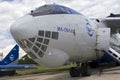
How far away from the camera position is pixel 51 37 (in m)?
14.4

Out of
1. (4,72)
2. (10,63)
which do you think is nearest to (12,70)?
(4,72)

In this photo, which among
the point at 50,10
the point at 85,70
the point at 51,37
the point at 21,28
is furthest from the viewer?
the point at 85,70

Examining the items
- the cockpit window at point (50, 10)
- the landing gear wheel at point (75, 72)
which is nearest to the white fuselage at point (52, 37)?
the cockpit window at point (50, 10)

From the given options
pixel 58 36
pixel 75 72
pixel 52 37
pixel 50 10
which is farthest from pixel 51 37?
pixel 75 72

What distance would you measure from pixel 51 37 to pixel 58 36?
46 centimetres

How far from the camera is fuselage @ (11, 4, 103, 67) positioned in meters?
13.8

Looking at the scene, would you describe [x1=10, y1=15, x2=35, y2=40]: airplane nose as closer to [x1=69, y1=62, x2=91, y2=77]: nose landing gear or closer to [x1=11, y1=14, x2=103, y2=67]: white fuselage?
[x1=11, y1=14, x2=103, y2=67]: white fuselage

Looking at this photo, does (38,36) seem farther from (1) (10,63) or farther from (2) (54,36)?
(1) (10,63)

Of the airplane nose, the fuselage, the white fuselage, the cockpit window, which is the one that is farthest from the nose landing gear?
the airplane nose

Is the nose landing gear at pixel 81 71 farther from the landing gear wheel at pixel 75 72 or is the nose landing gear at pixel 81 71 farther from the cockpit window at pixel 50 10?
the cockpit window at pixel 50 10

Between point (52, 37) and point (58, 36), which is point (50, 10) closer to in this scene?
point (58, 36)

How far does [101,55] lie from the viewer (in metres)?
20.4

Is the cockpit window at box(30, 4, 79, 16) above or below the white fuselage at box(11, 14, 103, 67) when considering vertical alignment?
above

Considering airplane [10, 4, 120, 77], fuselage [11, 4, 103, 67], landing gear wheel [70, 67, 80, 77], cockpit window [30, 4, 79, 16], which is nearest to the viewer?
fuselage [11, 4, 103, 67]
